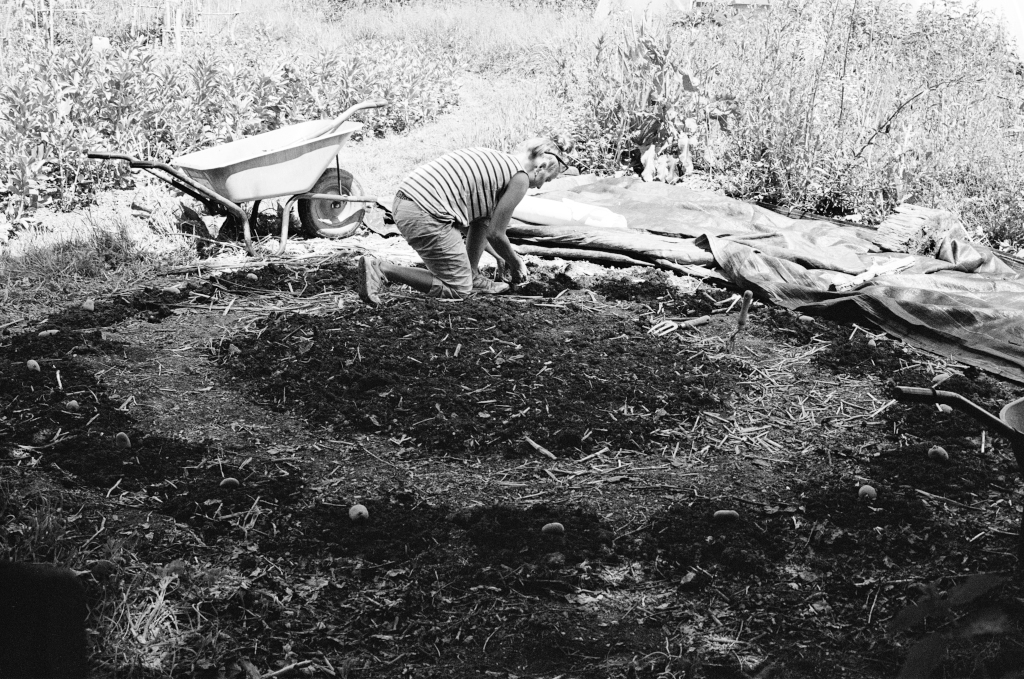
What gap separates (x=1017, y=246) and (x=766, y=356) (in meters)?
2.64

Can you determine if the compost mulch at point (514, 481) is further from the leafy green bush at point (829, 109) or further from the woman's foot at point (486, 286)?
the leafy green bush at point (829, 109)

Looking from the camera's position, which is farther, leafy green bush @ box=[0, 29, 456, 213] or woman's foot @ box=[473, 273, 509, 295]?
leafy green bush @ box=[0, 29, 456, 213]

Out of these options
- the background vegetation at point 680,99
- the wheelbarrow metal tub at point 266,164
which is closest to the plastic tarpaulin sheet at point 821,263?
the background vegetation at point 680,99

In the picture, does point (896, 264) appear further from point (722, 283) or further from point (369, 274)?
point (369, 274)

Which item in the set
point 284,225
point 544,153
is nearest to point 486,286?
point 544,153

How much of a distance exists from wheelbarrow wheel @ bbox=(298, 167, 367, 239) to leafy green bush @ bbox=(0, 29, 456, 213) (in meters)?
1.19

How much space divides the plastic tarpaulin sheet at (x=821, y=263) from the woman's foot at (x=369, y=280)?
4.70ft

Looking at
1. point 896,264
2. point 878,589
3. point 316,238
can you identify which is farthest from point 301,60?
point 878,589

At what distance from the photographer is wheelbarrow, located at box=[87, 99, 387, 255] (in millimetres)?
5156

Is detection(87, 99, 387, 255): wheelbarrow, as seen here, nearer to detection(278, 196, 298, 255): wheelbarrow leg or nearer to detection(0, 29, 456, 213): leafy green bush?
detection(278, 196, 298, 255): wheelbarrow leg

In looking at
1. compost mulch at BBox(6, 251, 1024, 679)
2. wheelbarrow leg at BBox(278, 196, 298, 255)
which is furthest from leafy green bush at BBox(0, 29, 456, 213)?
compost mulch at BBox(6, 251, 1024, 679)

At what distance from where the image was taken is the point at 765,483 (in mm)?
3035

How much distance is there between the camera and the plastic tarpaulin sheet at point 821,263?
404cm

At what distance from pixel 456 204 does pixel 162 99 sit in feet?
11.6
